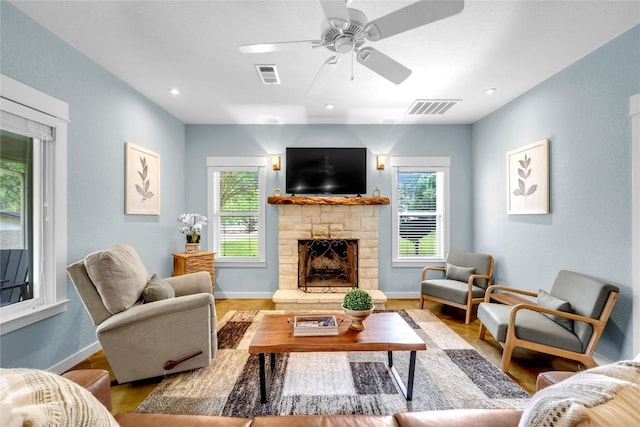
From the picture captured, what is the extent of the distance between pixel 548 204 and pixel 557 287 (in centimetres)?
87

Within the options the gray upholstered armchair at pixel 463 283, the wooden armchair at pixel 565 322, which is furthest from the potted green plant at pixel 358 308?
the gray upholstered armchair at pixel 463 283

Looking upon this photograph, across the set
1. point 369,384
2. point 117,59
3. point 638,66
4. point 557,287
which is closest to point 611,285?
point 557,287

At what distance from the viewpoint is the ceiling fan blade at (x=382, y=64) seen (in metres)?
1.84

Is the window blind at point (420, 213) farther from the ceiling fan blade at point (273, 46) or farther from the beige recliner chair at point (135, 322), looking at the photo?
the beige recliner chair at point (135, 322)

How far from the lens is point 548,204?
296cm

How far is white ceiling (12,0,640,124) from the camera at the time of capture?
2.00 meters

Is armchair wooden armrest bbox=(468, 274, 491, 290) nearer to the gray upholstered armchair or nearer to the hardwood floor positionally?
the gray upholstered armchair

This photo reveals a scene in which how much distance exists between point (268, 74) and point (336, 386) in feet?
9.40

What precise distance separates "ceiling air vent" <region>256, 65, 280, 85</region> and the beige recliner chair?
6.80ft

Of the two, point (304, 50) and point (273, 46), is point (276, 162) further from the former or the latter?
point (273, 46)

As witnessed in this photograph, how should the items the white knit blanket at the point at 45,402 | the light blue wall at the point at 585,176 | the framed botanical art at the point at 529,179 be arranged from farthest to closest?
the framed botanical art at the point at 529,179
the light blue wall at the point at 585,176
the white knit blanket at the point at 45,402

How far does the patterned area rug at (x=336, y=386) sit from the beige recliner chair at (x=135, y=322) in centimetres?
20

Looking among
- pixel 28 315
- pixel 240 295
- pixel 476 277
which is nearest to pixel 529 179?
pixel 476 277

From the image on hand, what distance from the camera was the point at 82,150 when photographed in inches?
101
